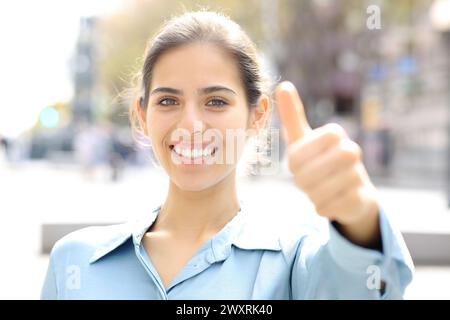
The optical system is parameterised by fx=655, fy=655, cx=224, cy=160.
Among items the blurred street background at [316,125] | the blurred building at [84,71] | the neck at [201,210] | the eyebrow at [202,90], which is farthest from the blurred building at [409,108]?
the blurred building at [84,71]

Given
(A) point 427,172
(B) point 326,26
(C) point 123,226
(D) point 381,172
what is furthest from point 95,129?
(C) point 123,226

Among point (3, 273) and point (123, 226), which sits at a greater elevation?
point (123, 226)

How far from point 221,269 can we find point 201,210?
205mm

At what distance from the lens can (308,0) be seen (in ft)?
68.7

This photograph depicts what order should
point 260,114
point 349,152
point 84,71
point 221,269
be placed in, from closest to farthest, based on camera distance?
point 349,152 → point 221,269 → point 260,114 → point 84,71

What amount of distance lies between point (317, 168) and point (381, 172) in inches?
706

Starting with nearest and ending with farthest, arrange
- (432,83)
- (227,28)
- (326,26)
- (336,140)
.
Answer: (336,140) < (227,28) < (432,83) < (326,26)

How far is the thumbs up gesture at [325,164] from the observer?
0.95m

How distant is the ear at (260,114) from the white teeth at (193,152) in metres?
0.21

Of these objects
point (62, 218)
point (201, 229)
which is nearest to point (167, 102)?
point (201, 229)

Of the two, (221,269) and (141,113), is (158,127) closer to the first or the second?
(141,113)

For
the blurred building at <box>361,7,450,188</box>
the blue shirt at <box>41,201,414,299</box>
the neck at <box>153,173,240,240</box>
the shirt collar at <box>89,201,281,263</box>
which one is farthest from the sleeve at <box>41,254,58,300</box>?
the blurred building at <box>361,7,450,188</box>

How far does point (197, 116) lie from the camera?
1.43m

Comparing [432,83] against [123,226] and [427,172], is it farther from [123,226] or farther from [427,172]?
[123,226]
